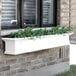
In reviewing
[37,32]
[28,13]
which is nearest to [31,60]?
[37,32]

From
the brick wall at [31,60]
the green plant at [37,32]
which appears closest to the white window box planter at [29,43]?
the green plant at [37,32]

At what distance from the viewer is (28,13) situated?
18.8ft

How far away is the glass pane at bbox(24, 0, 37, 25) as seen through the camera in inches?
223

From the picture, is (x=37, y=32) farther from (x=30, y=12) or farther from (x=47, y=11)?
(x=47, y=11)

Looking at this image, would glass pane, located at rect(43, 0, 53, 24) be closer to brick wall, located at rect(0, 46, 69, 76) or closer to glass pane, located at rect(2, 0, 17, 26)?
brick wall, located at rect(0, 46, 69, 76)

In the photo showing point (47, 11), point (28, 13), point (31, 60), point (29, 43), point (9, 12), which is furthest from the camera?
point (47, 11)

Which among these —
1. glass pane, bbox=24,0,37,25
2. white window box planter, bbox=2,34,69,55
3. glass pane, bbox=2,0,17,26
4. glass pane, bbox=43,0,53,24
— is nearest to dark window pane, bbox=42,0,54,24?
glass pane, bbox=43,0,53,24

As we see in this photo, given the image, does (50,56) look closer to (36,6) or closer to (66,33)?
(66,33)

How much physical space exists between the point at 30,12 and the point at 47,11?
59 cm

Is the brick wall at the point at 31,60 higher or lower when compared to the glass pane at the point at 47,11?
lower

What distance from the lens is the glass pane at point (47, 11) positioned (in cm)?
616

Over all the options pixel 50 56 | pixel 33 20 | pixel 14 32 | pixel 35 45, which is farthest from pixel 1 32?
pixel 50 56

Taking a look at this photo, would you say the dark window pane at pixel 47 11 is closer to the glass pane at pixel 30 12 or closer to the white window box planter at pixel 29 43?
the glass pane at pixel 30 12

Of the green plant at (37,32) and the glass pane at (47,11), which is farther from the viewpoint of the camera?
the glass pane at (47,11)
